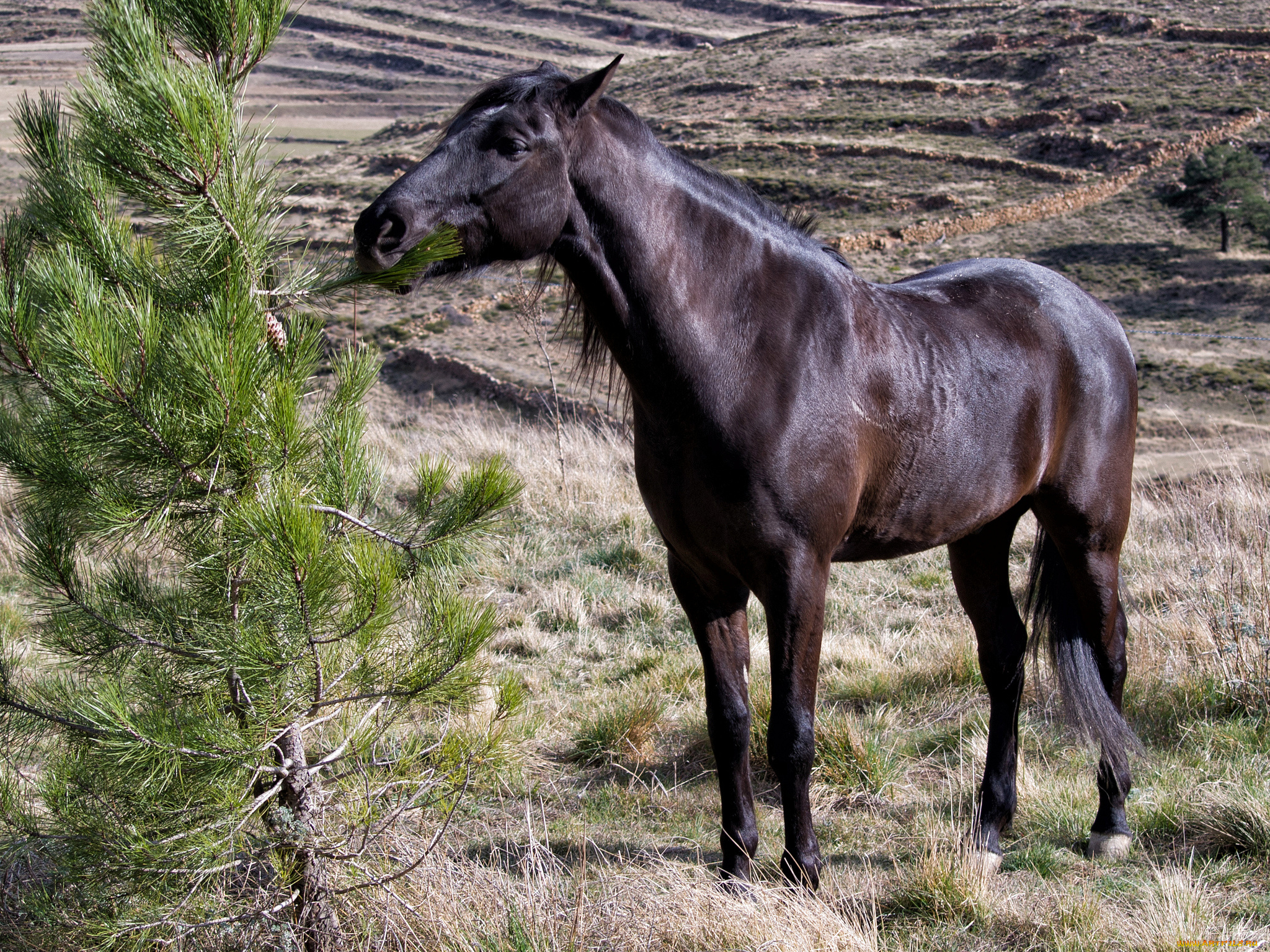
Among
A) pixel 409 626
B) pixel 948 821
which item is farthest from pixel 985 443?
pixel 409 626

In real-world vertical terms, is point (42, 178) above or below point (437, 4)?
below

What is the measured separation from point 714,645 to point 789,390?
3.06ft

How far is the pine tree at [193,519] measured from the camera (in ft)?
6.73

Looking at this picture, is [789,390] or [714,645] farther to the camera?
[714,645]

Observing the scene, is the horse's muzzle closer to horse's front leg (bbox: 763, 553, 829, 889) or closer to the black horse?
the black horse

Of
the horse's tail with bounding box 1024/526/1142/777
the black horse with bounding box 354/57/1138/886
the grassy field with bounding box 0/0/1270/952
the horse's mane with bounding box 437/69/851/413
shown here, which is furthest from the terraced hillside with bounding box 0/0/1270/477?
the horse's tail with bounding box 1024/526/1142/777

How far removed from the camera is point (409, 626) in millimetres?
2967

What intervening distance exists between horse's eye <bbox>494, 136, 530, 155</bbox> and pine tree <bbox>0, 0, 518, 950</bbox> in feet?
1.21

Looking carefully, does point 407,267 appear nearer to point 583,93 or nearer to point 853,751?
point 583,93

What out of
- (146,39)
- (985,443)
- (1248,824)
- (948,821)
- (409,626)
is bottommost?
(948,821)

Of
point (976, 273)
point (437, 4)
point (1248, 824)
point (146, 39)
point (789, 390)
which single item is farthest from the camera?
point (437, 4)

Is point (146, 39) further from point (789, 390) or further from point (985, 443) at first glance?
point (985, 443)

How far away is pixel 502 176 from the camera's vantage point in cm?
263

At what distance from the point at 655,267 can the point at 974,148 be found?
34.2 m
